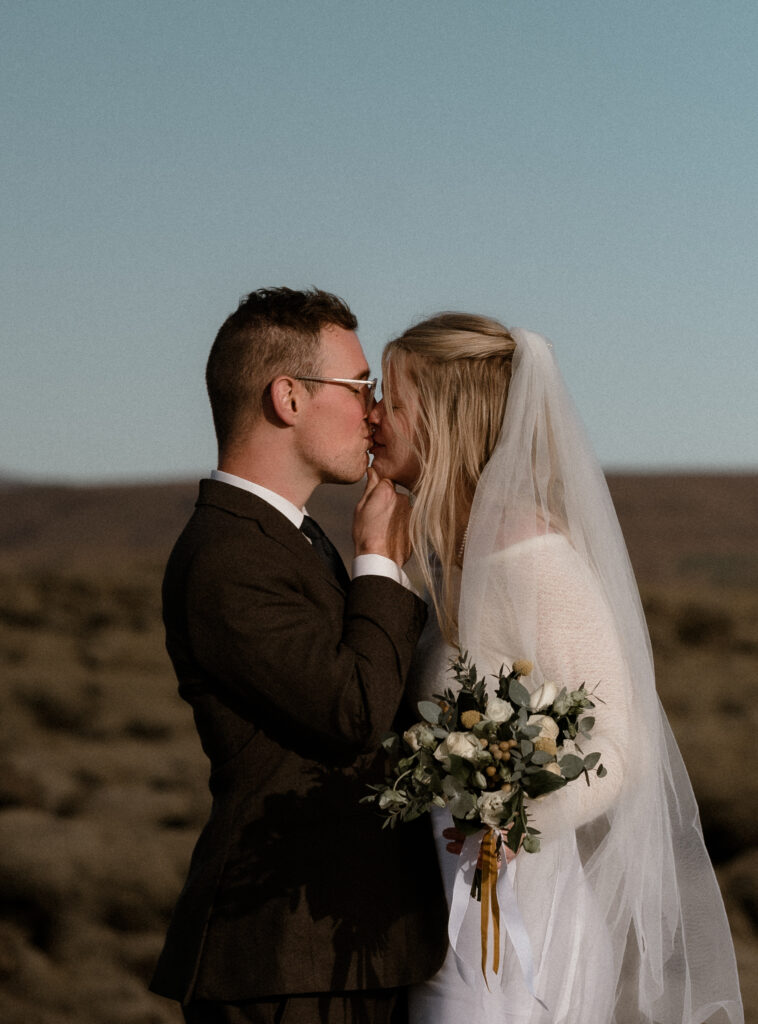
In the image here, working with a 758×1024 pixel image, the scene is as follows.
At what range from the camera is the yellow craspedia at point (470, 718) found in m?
2.96

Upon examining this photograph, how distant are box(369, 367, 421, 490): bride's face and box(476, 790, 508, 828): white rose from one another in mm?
1059

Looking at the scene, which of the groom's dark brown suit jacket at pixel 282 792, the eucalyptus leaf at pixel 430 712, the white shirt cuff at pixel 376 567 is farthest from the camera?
the white shirt cuff at pixel 376 567

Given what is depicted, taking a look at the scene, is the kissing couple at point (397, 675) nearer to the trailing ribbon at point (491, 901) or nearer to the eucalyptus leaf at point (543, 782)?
the trailing ribbon at point (491, 901)

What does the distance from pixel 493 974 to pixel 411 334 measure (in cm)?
170

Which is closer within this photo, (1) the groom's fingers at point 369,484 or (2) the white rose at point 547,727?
(2) the white rose at point 547,727

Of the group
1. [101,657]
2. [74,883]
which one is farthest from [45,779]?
[101,657]

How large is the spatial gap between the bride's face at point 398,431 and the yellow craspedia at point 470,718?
905 millimetres

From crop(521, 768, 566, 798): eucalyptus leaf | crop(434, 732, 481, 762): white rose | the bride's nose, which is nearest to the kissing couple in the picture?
the bride's nose

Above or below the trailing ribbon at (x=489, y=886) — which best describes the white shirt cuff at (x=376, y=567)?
above

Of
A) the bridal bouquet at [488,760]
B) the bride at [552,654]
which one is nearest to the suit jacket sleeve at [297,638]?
the bridal bouquet at [488,760]

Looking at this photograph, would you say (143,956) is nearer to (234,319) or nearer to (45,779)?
(45,779)

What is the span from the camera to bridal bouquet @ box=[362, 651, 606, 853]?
2.92 meters

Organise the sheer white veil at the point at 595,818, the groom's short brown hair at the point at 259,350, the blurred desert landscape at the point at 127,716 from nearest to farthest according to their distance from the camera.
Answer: the sheer white veil at the point at 595,818, the groom's short brown hair at the point at 259,350, the blurred desert landscape at the point at 127,716

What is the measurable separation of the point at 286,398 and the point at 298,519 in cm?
32
